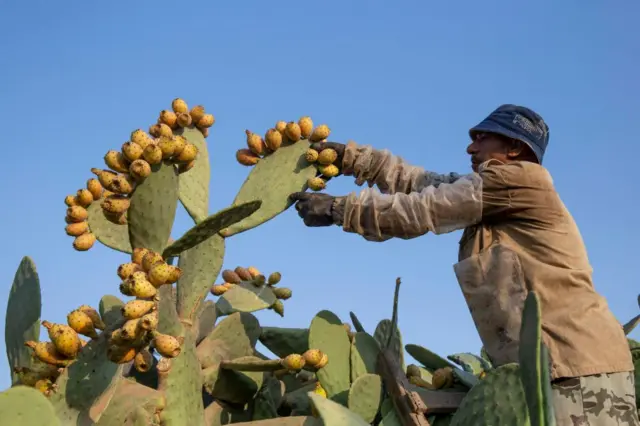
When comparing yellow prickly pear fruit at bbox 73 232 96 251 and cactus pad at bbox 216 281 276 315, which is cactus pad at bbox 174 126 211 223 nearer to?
cactus pad at bbox 216 281 276 315

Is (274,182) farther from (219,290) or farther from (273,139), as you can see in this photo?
(219,290)

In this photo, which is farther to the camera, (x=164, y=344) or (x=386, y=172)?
(x=386, y=172)

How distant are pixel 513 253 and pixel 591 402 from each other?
418mm

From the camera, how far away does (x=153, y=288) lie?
4.85ft

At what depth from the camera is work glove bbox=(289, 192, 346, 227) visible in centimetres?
211

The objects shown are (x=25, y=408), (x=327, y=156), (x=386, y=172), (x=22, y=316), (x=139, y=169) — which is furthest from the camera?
(x=386, y=172)

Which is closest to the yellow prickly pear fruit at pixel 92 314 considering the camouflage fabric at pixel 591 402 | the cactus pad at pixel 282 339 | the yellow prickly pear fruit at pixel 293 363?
the yellow prickly pear fruit at pixel 293 363

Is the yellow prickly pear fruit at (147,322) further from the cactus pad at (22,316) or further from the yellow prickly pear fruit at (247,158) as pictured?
the yellow prickly pear fruit at (247,158)

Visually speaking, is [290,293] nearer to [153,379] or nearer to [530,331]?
[153,379]

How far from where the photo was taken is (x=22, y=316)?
6.50 ft

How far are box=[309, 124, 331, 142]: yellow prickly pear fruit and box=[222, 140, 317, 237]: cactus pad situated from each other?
0.17 feet

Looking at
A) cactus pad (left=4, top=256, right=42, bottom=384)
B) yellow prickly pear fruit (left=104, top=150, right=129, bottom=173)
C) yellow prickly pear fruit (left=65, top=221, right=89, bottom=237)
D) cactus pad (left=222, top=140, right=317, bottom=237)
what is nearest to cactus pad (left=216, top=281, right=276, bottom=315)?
cactus pad (left=222, top=140, right=317, bottom=237)

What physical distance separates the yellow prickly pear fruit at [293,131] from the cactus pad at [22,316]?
2.76 ft

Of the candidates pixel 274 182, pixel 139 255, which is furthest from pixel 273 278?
pixel 139 255
